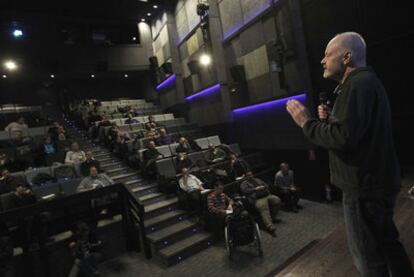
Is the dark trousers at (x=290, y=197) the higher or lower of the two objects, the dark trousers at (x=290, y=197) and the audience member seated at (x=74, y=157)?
the lower

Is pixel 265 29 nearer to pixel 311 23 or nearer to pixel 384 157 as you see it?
pixel 311 23

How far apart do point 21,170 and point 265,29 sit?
19.8 feet

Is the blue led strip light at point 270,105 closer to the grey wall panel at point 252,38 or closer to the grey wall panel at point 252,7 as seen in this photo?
the grey wall panel at point 252,38

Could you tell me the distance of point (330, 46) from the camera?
108cm

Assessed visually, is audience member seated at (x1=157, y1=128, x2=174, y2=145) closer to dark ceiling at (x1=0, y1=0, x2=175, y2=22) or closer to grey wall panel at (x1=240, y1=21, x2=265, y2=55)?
grey wall panel at (x1=240, y1=21, x2=265, y2=55)

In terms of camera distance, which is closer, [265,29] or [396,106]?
[396,106]

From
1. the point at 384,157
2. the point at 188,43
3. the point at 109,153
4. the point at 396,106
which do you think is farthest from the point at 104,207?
the point at 188,43

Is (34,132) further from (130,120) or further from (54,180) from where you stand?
(54,180)

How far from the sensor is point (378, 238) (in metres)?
0.98

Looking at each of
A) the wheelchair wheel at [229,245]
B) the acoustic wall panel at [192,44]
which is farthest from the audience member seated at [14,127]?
the wheelchair wheel at [229,245]

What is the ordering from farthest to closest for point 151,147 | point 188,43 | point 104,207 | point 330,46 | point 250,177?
1. point 188,43
2. point 151,147
3. point 250,177
4. point 104,207
5. point 330,46

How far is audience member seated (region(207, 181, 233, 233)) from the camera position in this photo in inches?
176

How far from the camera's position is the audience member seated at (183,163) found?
5909mm

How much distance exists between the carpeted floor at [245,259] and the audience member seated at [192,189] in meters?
0.83
